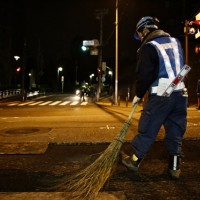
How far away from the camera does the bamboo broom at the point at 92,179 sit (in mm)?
3860

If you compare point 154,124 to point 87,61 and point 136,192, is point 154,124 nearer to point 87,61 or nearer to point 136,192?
point 136,192

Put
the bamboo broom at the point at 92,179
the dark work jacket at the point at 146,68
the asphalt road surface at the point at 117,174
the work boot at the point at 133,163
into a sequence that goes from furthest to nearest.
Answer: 1. the work boot at the point at 133,163
2. the dark work jacket at the point at 146,68
3. the asphalt road surface at the point at 117,174
4. the bamboo broom at the point at 92,179

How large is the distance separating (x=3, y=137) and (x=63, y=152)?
95.8 inches

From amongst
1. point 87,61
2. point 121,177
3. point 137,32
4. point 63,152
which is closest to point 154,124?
point 121,177

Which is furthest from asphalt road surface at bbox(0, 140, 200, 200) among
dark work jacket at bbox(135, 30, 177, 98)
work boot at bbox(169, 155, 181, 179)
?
dark work jacket at bbox(135, 30, 177, 98)

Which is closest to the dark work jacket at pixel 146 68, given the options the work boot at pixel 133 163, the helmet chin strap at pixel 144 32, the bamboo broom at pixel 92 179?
the helmet chin strap at pixel 144 32

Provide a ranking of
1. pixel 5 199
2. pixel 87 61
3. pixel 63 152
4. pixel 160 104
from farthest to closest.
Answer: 1. pixel 87 61
2. pixel 63 152
3. pixel 160 104
4. pixel 5 199

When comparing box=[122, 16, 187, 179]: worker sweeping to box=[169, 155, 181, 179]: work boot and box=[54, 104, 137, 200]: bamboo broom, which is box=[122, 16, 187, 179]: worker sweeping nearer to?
box=[169, 155, 181, 179]: work boot

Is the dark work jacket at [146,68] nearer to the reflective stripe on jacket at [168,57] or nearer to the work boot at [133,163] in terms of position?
the reflective stripe on jacket at [168,57]

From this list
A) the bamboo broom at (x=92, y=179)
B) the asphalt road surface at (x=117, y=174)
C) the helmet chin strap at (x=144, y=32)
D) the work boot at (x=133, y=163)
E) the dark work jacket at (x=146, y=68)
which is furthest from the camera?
the helmet chin strap at (x=144, y=32)

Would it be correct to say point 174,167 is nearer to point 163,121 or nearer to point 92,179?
point 163,121

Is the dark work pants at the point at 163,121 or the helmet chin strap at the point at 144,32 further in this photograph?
the helmet chin strap at the point at 144,32

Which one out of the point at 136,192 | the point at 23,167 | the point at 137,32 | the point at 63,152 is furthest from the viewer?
the point at 63,152

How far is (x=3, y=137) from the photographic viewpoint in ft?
27.2
